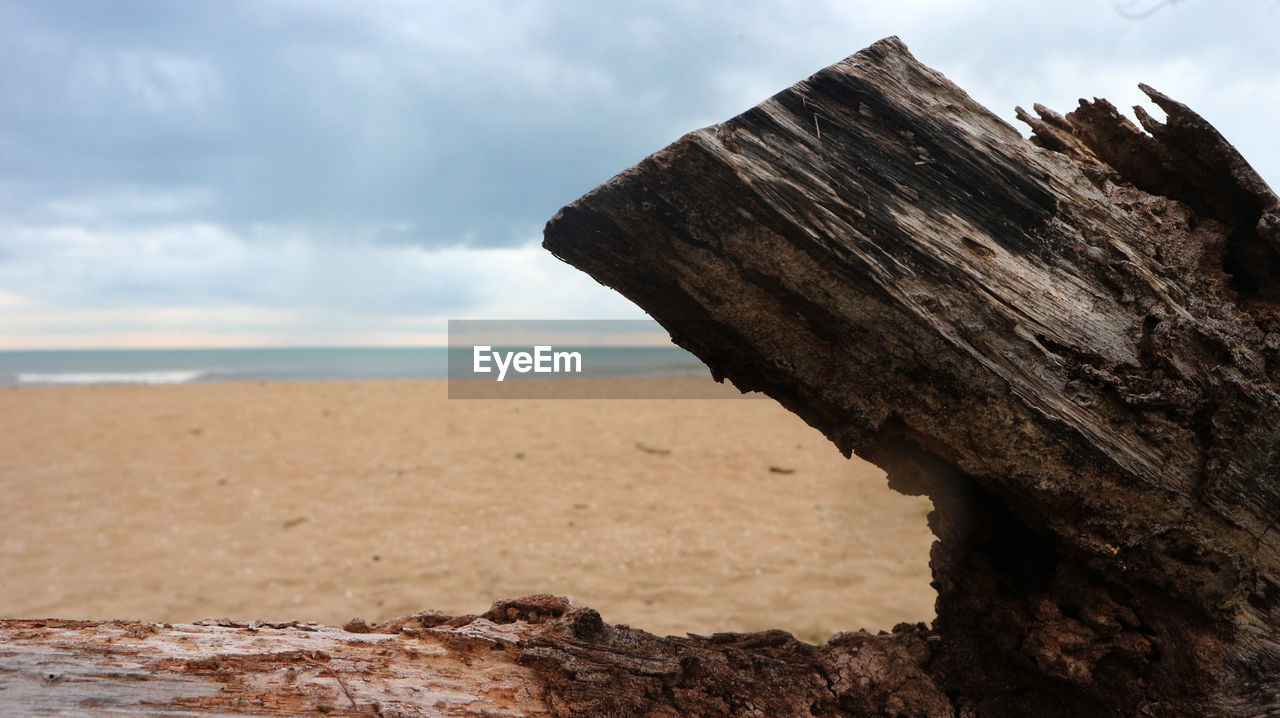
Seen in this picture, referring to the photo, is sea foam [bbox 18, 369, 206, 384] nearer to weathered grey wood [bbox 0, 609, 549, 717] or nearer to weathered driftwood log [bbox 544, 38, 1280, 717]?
weathered grey wood [bbox 0, 609, 549, 717]

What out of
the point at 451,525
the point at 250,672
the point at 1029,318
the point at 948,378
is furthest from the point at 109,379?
the point at 1029,318

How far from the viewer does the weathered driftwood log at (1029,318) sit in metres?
1.87

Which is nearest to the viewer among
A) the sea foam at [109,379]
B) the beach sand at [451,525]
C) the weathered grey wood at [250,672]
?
the weathered grey wood at [250,672]

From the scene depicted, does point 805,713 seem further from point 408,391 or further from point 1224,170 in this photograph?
point 408,391

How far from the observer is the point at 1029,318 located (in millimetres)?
1893

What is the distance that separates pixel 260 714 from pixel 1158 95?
2.99 m

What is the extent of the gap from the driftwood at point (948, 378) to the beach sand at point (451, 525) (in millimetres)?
2840

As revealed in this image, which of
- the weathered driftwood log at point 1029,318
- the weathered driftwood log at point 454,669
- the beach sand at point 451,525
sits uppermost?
the weathered driftwood log at point 1029,318

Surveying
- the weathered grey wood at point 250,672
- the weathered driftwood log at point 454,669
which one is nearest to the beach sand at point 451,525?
the weathered driftwood log at point 454,669

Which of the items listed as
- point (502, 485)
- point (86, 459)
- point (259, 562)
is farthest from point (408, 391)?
point (259, 562)

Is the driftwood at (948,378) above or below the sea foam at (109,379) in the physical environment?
above

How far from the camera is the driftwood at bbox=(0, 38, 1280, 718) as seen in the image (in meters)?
1.86

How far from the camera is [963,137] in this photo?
6.60 feet

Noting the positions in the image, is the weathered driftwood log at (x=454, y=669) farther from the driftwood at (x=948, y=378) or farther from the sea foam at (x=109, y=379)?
the sea foam at (x=109, y=379)
